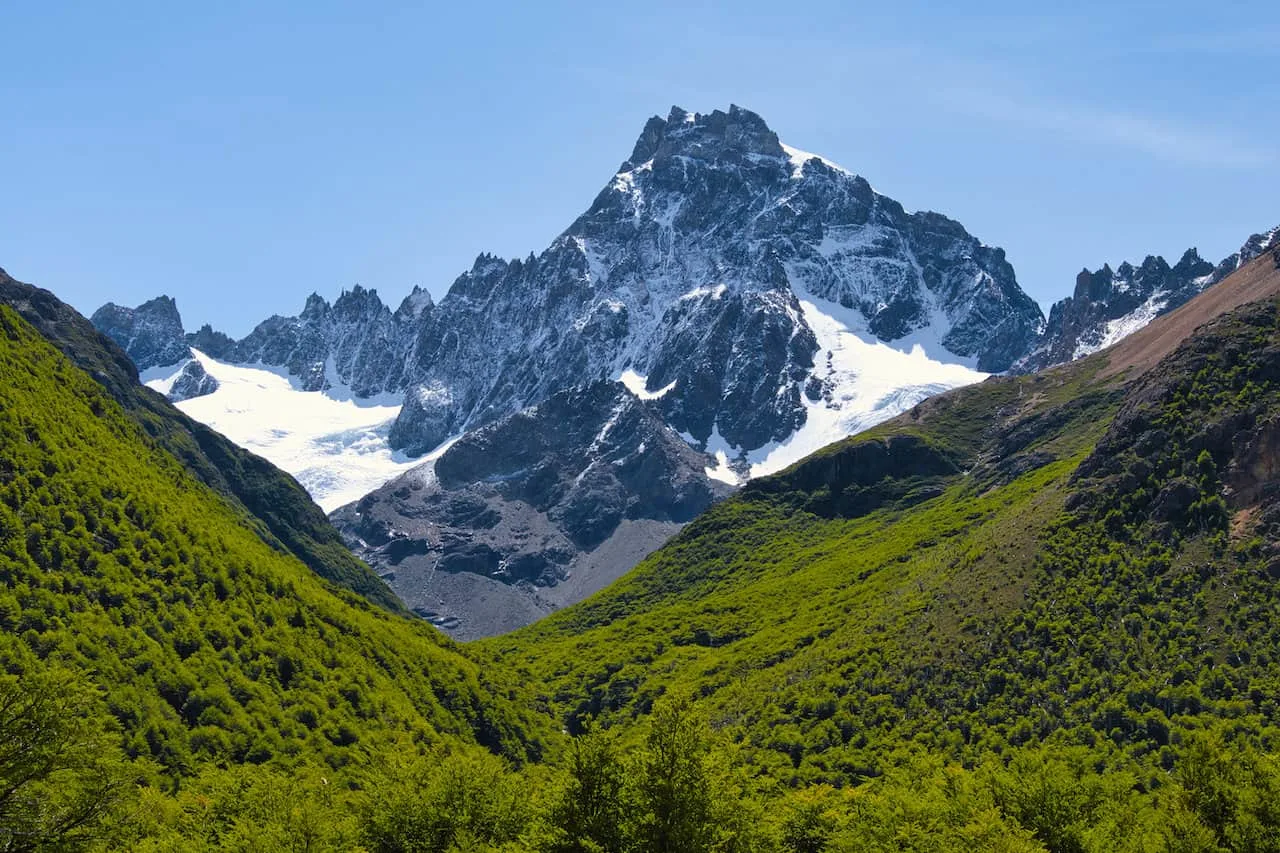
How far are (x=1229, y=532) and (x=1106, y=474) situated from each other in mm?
27072

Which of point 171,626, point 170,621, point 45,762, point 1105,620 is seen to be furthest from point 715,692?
point 45,762

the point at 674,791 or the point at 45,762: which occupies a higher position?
the point at 45,762

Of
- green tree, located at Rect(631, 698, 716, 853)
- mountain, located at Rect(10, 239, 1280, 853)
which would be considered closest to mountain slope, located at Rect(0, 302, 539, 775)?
mountain, located at Rect(10, 239, 1280, 853)

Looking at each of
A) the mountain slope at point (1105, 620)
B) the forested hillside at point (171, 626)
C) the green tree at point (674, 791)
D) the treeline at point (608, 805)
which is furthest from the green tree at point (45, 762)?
the mountain slope at point (1105, 620)

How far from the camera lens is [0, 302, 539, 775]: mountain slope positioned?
116 m

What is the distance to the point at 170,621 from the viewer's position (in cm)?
12988

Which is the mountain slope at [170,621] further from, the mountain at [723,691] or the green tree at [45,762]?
the green tree at [45,762]

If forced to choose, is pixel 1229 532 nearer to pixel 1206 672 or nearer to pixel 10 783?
pixel 1206 672

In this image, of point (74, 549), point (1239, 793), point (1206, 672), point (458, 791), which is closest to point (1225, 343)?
point (1206, 672)

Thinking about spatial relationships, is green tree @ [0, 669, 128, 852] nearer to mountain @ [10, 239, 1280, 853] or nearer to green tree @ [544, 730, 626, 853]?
mountain @ [10, 239, 1280, 853]

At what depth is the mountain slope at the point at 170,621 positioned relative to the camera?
116 meters

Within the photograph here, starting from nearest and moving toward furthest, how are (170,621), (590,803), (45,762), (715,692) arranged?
(45,762) → (590,803) → (170,621) → (715,692)

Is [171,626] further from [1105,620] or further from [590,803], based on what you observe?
[1105,620]

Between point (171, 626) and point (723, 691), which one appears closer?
point (171, 626)
